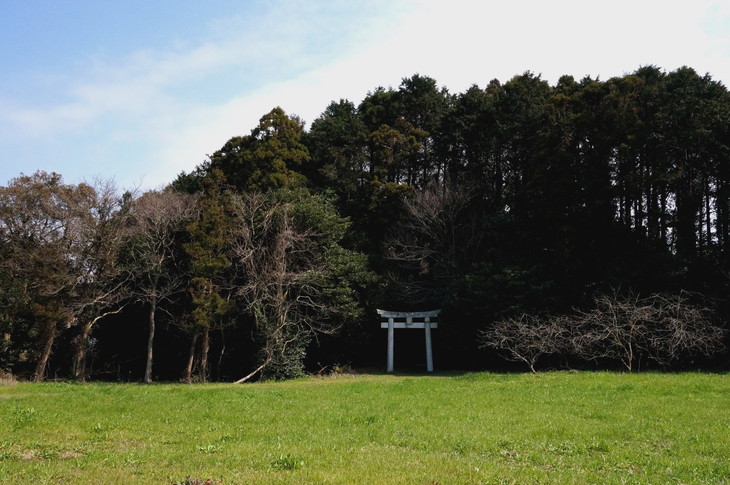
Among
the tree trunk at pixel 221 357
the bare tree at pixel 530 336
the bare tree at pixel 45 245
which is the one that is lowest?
the tree trunk at pixel 221 357

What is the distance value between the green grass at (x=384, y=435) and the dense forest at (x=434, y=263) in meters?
5.99

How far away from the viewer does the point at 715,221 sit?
2467 cm

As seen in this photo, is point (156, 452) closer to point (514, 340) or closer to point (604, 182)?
point (514, 340)

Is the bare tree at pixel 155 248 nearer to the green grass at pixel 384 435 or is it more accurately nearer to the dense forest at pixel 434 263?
the dense forest at pixel 434 263

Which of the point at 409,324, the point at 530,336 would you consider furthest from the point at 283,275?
the point at 530,336

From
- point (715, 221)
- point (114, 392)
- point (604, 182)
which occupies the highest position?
point (604, 182)

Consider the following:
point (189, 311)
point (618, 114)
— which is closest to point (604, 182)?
point (618, 114)

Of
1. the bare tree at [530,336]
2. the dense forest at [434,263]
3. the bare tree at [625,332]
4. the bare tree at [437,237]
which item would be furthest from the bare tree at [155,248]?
the bare tree at [625,332]

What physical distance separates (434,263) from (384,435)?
20.4 m

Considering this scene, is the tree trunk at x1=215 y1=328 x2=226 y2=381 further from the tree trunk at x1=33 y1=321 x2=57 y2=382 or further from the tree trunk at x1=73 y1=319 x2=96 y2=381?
the tree trunk at x1=33 y1=321 x2=57 y2=382

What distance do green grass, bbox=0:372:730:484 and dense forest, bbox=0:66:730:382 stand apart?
5985 millimetres

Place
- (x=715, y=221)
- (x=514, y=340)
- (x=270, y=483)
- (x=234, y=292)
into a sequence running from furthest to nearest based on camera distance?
1. (x=234, y=292)
2. (x=715, y=221)
3. (x=514, y=340)
4. (x=270, y=483)

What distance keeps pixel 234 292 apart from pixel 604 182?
1797 centimetres

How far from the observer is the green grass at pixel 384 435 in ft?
22.3
